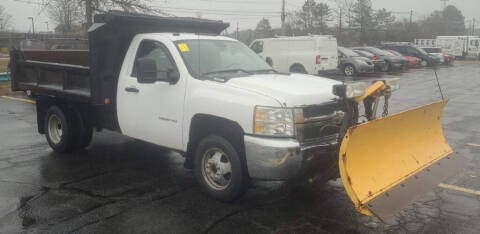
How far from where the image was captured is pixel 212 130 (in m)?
5.15

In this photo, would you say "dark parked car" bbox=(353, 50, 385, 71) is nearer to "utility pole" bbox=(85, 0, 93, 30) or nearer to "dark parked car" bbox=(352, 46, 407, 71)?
"dark parked car" bbox=(352, 46, 407, 71)

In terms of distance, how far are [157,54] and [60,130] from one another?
2727 mm

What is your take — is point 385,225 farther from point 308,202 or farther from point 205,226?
point 205,226

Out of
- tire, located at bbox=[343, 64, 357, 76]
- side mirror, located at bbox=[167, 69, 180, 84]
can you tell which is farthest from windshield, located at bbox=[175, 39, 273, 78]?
tire, located at bbox=[343, 64, 357, 76]

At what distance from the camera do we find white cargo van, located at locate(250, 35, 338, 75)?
1986 cm

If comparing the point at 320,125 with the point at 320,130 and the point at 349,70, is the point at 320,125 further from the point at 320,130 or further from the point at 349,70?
the point at 349,70

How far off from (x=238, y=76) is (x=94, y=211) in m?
2.24

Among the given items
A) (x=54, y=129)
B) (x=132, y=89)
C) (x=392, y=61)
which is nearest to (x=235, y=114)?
(x=132, y=89)

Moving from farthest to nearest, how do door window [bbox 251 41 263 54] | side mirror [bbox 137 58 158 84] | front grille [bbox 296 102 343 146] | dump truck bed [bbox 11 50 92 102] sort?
1. door window [bbox 251 41 263 54]
2. dump truck bed [bbox 11 50 92 102]
3. side mirror [bbox 137 58 158 84]
4. front grille [bbox 296 102 343 146]

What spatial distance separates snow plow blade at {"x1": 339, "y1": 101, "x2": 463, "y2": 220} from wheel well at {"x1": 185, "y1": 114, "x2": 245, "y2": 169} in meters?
1.23

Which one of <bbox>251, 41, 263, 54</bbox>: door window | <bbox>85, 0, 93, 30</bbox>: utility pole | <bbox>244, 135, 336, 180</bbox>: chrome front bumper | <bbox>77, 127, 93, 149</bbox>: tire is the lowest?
<bbox>77, 127, 93, 149</bbox>: tire

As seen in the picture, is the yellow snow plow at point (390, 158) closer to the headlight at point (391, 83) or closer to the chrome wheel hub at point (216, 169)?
the headlight at point (391, 83)

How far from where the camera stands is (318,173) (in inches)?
187

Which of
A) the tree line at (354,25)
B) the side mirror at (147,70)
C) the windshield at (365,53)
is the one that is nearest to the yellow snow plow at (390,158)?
the side mirror at (147,70)
